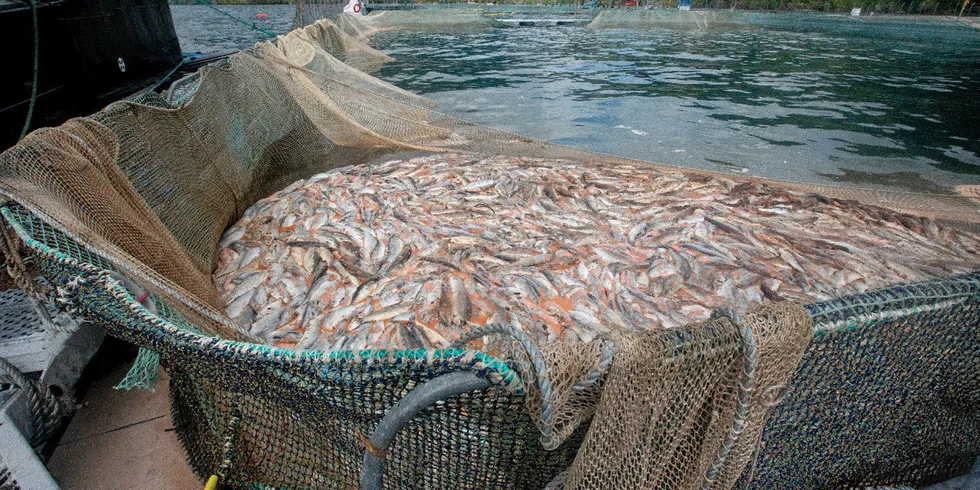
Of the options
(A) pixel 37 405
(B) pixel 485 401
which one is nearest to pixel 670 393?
(B) pixel 485 401

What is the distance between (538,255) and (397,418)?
3.38 m

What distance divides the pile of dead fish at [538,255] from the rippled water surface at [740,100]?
12.8ft

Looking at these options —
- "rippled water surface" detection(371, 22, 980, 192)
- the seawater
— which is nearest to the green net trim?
"rippled water surface" detection(371, 22, 980, 192)

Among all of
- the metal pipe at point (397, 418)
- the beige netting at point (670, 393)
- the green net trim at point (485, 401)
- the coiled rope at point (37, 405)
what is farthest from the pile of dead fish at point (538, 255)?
the metal pipe at point (397, 418)

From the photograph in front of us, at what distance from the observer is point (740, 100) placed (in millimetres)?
14227

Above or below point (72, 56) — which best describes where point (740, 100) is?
below

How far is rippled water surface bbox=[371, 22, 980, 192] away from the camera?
32.0ft

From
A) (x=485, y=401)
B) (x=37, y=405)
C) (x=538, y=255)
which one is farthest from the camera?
(x=538, y=255)

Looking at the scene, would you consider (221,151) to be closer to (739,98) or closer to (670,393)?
(670,393)

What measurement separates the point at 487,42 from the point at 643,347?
96.1 feet

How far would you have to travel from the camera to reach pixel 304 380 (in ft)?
5.50

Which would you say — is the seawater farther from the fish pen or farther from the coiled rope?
the coiled rope

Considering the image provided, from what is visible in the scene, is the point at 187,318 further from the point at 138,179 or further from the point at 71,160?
the point at 138,179

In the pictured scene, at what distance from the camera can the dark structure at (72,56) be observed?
6426 millimetres
